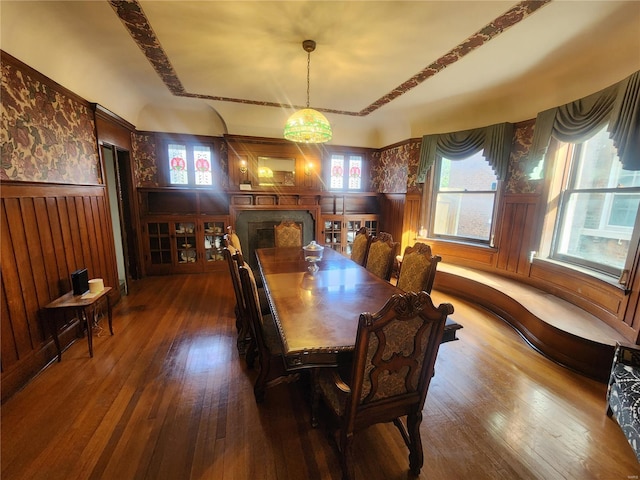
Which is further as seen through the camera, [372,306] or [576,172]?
[576,172]

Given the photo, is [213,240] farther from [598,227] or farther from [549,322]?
[598,227]

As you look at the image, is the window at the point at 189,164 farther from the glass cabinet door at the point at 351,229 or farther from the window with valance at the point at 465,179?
the window with valance at the point at 465,179

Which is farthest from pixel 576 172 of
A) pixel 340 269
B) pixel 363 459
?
pixel 363 459

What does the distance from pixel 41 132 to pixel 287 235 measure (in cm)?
265

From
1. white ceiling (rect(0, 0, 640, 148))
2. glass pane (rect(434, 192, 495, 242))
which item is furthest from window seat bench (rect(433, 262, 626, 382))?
white ceiling (rect(0, 0, 640, 148))

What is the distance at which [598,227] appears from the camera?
2561mm

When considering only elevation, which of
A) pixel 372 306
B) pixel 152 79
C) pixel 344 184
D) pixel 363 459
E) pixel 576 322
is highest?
pixel 152 79

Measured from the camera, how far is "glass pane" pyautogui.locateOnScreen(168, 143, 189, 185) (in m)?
4.47

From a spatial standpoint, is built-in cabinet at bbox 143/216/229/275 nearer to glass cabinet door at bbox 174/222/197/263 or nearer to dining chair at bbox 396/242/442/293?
glass cabinet door at bbox 174/222/197/263

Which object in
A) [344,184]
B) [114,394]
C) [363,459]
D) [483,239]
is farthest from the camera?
[344,184]

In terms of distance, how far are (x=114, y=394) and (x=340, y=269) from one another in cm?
196

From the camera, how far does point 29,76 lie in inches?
80.4

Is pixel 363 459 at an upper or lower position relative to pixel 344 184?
lower

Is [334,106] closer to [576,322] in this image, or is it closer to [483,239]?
[483,239]
